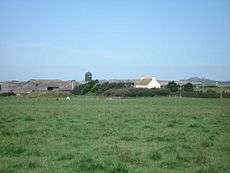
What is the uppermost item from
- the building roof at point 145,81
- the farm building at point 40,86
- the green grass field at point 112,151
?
the building roof at point 145,81

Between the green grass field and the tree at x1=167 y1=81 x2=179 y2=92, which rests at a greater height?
the tree at x1=167 y1=81 x2=179 y2=92

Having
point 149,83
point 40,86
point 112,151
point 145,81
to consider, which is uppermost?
point 145,81

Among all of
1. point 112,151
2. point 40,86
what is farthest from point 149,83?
point 112,151

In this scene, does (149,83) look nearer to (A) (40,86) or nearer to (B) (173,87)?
(B) (173,87)

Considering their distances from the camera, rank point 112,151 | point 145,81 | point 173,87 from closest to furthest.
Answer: point 112,151 → point 173,87 → point 145,81

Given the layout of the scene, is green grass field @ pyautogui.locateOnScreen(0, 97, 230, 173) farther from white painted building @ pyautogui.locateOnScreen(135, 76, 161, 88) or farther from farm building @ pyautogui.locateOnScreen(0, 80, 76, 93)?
farm building @ pyautogui.locateOnScreen(0, 80, 76, 93)

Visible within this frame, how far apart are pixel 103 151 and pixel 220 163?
4239 mm

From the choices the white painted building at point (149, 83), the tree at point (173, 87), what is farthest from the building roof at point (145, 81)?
the tree at point (173, 87)

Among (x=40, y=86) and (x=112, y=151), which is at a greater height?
(x=40, y=86)

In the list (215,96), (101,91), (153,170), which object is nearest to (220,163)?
(153,170)

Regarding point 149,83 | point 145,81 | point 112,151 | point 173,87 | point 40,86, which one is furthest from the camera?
point 40,86

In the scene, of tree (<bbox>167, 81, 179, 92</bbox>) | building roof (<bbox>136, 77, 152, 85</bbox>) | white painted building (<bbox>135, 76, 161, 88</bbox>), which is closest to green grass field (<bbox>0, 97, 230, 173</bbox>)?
tree (<bbox>167, 81, 179, 92</bbox>)

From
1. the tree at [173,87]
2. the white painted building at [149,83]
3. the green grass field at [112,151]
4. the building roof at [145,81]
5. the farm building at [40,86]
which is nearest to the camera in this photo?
the green grass field at [112,151]

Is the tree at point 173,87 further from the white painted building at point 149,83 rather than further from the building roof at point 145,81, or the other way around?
the building roof at point 145,81
